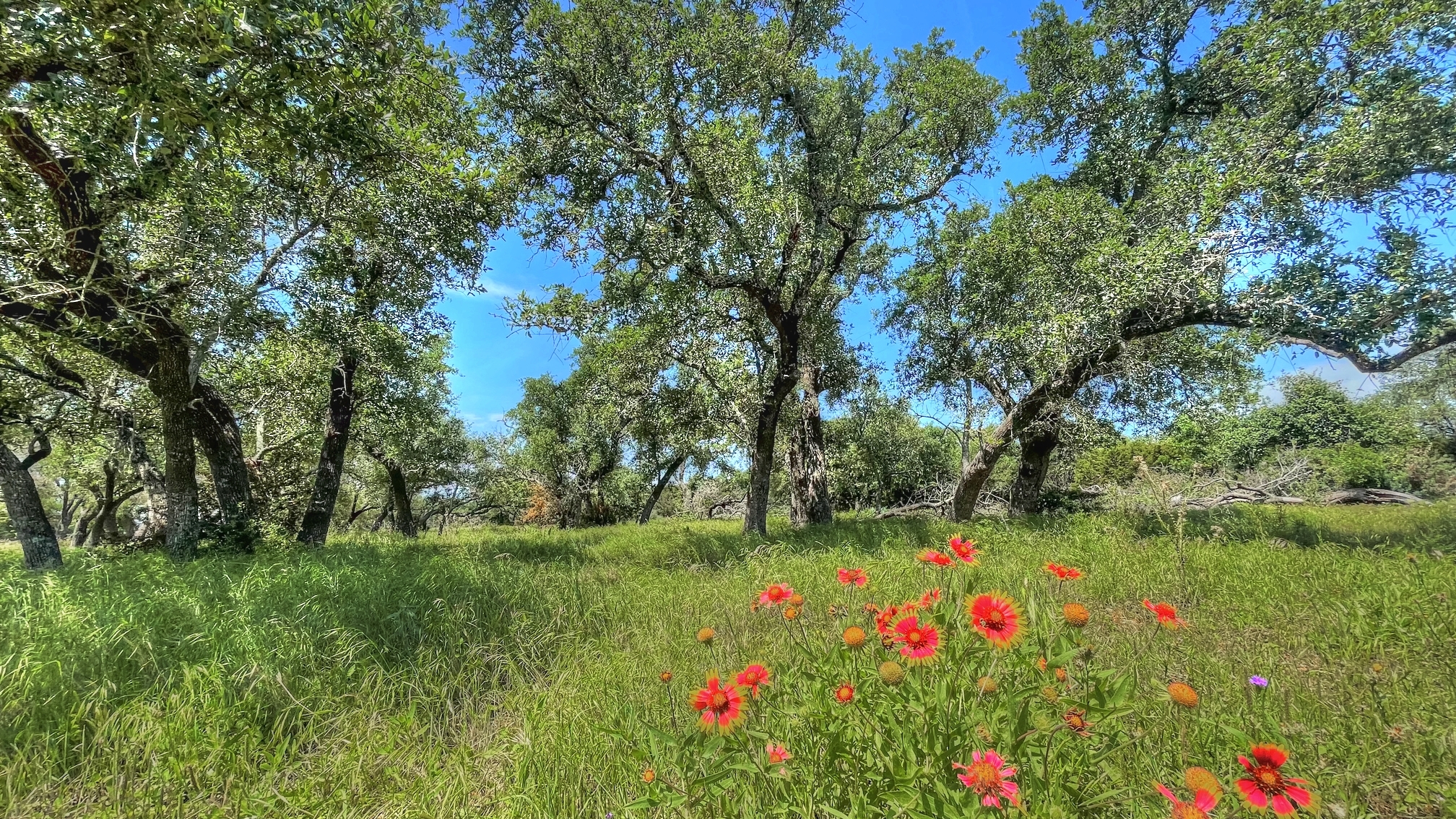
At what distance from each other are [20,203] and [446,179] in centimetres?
418

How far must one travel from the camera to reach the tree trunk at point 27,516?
6.45m

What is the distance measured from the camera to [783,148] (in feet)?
29.7

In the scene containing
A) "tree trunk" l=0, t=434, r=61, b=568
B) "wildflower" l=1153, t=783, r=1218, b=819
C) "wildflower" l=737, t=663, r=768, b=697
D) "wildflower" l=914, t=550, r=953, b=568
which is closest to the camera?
"wildflower" l=1153, t=783, r=1218, b=819

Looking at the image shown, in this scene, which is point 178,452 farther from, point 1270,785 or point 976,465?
point 976,465

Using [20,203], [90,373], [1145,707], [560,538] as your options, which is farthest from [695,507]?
[1145,707]

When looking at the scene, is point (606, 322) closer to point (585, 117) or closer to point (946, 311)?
point (585, 117)

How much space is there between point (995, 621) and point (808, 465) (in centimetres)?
865

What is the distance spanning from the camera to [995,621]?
57.7 inches

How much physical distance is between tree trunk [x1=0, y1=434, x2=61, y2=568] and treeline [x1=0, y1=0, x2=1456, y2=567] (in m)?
0.05

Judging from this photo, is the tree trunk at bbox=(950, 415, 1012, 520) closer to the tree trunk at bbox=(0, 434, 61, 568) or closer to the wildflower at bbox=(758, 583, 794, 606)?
the wildflower at bbox=(758, 583, 794, 606)

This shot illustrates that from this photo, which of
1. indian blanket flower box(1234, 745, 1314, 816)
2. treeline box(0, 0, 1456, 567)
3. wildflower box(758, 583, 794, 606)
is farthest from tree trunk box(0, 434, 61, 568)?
indian blanket flower box(1234, 745, 1314, 816)

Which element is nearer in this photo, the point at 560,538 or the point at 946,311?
the point at 946,311

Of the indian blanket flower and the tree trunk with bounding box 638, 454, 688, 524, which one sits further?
the tree trunk with bounding box 638, 454, 688, 524

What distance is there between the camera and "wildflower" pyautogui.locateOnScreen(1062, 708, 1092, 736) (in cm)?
126
